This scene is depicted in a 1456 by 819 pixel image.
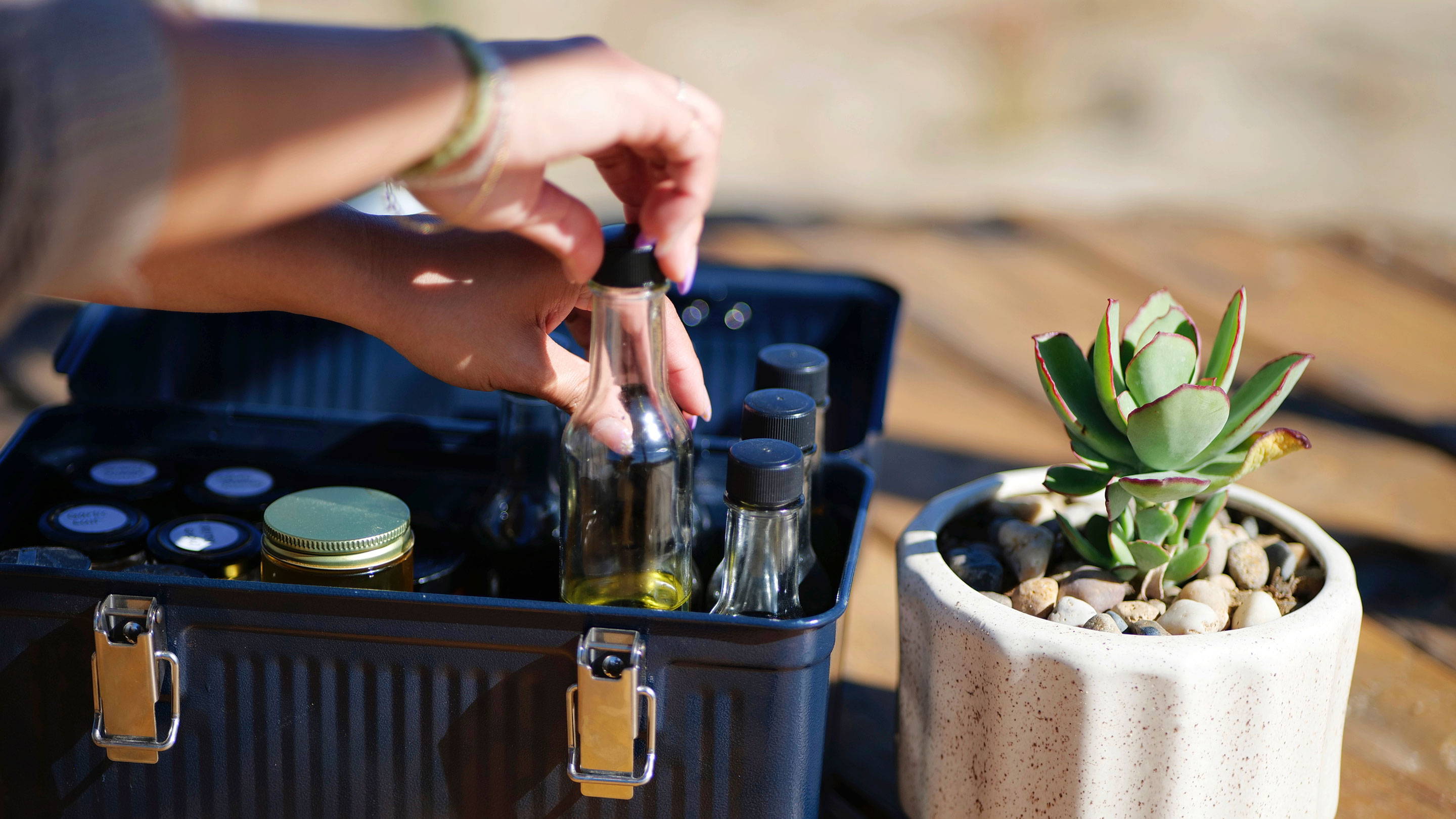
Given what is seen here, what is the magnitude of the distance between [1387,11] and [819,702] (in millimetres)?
2515

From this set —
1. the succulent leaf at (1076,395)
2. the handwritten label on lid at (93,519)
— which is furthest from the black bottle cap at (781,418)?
the handwritten label on lid at (93,519)

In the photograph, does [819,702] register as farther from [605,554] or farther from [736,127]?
[736,127]

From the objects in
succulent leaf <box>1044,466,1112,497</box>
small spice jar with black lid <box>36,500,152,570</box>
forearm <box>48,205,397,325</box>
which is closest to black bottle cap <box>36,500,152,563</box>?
small spice jar with black lid <box>36,500,152,570</box>

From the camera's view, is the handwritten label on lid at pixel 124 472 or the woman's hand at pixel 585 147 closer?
the woman's hand at pixel 585 147

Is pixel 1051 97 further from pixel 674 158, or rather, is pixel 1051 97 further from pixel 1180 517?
pixel 674 158

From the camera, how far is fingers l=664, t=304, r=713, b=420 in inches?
23.6

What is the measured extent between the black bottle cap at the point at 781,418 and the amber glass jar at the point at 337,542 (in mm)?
169

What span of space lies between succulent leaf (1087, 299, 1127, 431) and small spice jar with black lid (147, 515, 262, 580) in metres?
0.41

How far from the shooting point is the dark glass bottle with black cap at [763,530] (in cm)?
51

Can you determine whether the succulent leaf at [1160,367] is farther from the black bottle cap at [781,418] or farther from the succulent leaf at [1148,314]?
the black bottle cap at [781,418]

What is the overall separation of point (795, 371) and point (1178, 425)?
0.20 meters

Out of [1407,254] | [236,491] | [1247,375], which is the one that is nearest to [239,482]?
[236,491]

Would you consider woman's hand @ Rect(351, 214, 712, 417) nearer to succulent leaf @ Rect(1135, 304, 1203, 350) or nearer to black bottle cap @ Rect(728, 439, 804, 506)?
black bottle cap @ Rect(728, 439, 804, 506)

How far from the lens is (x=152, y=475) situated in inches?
26.5
